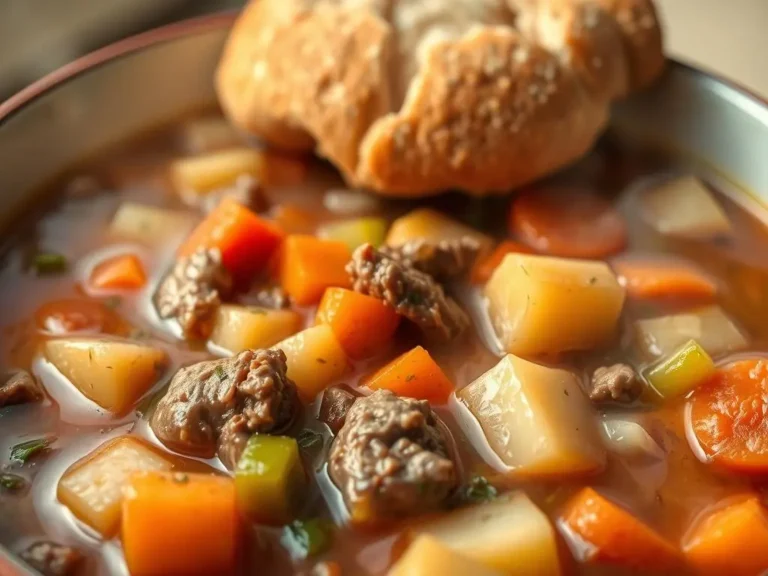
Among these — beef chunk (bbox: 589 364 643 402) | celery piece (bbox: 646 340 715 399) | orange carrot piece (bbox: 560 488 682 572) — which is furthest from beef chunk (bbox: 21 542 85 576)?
celery piece (bbox: 646 340 715 399)

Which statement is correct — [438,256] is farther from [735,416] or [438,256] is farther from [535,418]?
[735,416]

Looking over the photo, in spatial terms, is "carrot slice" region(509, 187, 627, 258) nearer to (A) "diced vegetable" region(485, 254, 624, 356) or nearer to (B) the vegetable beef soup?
(B) the vegetable beef soup

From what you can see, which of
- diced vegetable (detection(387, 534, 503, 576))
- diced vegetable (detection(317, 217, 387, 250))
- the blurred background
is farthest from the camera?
the blurred background

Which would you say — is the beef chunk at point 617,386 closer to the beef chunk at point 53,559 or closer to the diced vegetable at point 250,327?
the diced vegetable at point 250,327

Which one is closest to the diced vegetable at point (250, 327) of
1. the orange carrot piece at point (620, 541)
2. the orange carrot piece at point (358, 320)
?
the orange carrot piece at point (358, 320)

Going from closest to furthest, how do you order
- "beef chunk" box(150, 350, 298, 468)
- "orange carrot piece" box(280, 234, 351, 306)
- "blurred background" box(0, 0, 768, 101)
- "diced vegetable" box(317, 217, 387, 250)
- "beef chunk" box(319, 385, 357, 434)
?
1. "beef chunk" box(150, 350, 298, 468)
2. "beef chunk" box(319, 385, 357, 434)
3. "orange carrot piece" box(280, 234, 351, 306)
4. "diced vegetable" box(317, 217, 387, 250)
5. "blurred background" box(0, 0, 768, 101)

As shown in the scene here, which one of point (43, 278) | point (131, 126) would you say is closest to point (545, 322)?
point (43, 278)

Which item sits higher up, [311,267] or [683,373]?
[311,267]

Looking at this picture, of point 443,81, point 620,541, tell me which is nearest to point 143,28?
point 443,81
